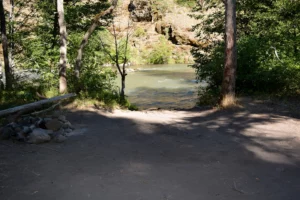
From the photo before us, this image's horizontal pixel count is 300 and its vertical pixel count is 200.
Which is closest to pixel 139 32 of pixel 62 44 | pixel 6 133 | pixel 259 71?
pixel 259 71

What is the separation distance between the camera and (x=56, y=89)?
11.8 meters

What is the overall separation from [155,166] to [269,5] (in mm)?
14569

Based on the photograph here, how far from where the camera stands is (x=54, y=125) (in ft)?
22.5

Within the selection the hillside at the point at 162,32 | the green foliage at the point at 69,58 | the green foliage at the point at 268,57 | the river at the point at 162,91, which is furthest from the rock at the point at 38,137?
the hillside at the point at 162,32

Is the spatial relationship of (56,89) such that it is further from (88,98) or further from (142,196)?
(142,196)

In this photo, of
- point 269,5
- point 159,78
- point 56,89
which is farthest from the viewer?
point 159,78

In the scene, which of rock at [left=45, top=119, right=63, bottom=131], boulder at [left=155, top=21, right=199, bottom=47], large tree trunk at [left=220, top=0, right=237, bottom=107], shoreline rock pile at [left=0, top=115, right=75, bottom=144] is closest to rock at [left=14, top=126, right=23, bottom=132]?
shoreline rock pile at [left=0, top=115, right=75, bottom=144]

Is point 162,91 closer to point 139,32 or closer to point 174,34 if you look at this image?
point 174,34

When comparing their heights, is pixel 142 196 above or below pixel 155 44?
below

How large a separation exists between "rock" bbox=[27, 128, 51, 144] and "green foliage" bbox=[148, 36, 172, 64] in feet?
127

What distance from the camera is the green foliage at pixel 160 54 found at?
44500 mm

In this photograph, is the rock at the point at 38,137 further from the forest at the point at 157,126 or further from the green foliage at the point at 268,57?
the green foliage at the point at 268,57

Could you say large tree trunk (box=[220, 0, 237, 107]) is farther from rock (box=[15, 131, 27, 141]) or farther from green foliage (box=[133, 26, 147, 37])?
green foliage (box=[133, 26, 147, 37])

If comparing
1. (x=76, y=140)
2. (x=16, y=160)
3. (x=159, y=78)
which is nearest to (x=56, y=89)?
(x=76, y=140)
